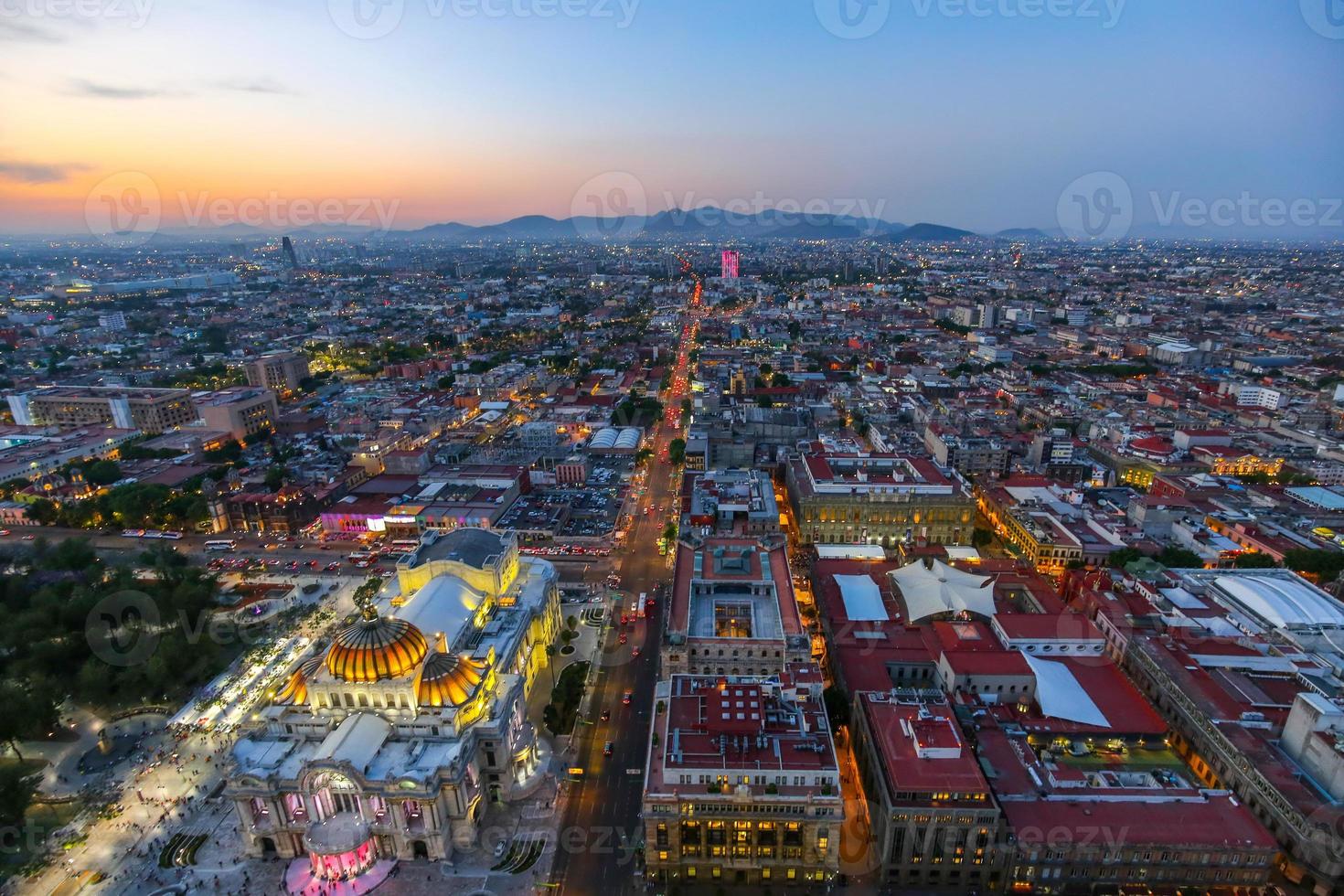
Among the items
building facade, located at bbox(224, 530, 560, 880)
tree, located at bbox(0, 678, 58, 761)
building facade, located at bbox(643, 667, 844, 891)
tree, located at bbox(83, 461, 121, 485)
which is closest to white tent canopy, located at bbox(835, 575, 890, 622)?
building facade, located at bbox(643, 667, 844, 891)

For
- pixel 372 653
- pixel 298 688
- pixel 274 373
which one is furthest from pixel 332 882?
pixel 274 373

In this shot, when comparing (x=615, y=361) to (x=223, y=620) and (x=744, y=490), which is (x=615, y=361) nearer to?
(x=744, y=490)

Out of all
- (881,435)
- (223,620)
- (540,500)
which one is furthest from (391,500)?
(881,435)

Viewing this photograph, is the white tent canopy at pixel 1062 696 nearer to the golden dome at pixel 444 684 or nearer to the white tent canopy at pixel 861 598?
the white tent canopy at pixel 861 598

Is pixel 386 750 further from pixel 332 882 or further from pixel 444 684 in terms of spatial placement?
pixel 332 882

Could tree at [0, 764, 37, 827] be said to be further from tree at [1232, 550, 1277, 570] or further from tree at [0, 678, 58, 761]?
tree at [1232, 550, 1277, 570]

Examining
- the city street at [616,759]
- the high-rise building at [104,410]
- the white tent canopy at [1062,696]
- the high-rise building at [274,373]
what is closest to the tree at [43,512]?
the high-rise building at [104,410]

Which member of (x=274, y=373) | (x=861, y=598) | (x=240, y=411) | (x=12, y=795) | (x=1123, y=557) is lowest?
(x=12, y=795)
